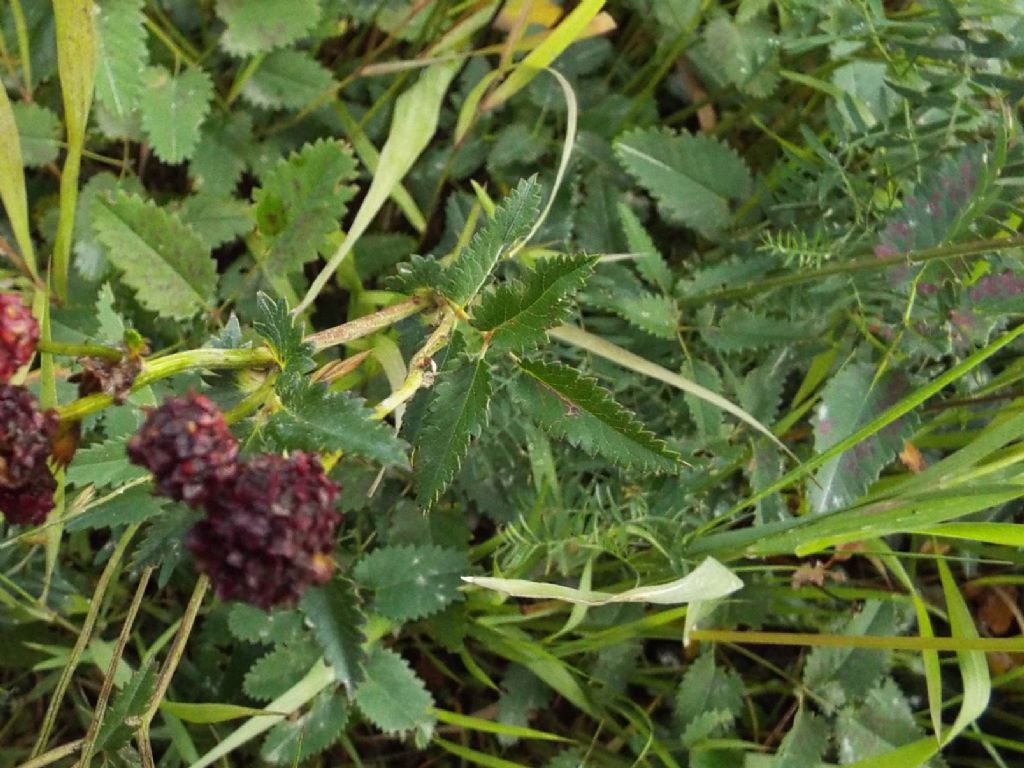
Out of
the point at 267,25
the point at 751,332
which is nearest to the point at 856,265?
the point at 751,332

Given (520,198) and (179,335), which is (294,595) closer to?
(520,198)

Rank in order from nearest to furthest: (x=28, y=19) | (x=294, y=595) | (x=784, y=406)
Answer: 1. (x=294, y=595)
2. (x=28, y=19)
3. (x=784, y=406)

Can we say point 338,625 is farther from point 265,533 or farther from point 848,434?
point 848,434

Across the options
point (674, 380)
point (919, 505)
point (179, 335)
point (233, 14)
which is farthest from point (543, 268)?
point (233, 14)

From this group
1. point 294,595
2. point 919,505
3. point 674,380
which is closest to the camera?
point 294,595

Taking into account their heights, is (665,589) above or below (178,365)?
below

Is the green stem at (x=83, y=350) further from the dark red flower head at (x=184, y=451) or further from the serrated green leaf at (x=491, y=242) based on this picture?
the serrated green leaf at (x=491, y=242)
